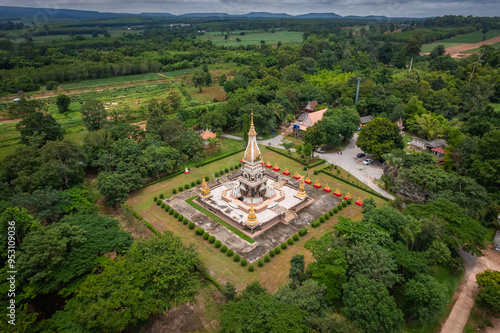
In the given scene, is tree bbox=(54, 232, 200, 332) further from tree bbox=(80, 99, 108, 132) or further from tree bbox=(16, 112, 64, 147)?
tree bbox=(80, 99, 108, 132)

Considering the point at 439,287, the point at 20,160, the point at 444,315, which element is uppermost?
the point at 20,160

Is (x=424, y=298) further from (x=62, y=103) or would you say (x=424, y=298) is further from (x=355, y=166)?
(x=62, y=103)

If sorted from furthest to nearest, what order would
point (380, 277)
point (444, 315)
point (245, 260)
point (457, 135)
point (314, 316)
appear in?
point (457, 135), point (245, 260), point (444, 315), point (380, 277), point (314, 316)

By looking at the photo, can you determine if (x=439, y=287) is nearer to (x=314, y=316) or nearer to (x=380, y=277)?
(x=380, y=277)

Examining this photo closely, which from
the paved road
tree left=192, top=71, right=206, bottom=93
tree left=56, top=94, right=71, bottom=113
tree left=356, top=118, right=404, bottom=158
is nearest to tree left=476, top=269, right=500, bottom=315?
the paved road

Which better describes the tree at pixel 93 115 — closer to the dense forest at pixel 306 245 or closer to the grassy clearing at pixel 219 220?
the dense forest at pixel 306 245

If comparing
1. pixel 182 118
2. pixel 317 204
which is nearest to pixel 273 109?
pixel 182 118
